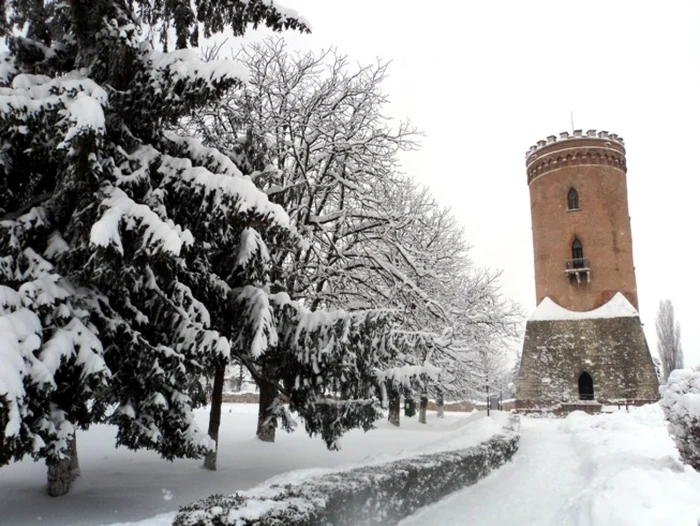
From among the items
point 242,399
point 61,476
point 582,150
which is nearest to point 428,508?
point 61,476

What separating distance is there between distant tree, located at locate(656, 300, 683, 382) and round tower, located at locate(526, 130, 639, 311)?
25630mm

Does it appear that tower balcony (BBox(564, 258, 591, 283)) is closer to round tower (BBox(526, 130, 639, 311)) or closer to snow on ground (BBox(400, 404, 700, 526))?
round tower (BBox(526, 130, 639, 311))

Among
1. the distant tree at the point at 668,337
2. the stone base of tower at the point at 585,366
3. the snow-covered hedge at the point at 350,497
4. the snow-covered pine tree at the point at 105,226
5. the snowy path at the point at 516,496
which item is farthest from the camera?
the distant tree at the point at 668,337

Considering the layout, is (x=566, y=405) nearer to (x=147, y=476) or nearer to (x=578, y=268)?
(x=578, y=268)

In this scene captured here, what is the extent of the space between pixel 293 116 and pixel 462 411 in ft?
135

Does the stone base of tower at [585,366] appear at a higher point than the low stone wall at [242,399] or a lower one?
higher

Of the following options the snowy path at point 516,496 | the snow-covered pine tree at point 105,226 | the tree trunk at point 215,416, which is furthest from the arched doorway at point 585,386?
the snow-covered pine tree at point 105,226

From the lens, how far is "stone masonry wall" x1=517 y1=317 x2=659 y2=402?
1149 inches

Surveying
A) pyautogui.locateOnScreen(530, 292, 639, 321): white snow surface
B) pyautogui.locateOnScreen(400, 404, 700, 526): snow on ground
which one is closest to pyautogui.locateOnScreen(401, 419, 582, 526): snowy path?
pyautogui.locateOnScreen(400, 404, 700, 526): snow on ground

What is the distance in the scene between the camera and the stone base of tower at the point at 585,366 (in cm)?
2914

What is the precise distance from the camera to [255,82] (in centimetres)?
1258

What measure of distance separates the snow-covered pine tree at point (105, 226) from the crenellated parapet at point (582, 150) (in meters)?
30.4

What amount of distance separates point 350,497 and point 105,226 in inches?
142

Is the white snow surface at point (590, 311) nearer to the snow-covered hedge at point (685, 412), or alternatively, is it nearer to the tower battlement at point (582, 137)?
the tower battlement at point (582, 137)
